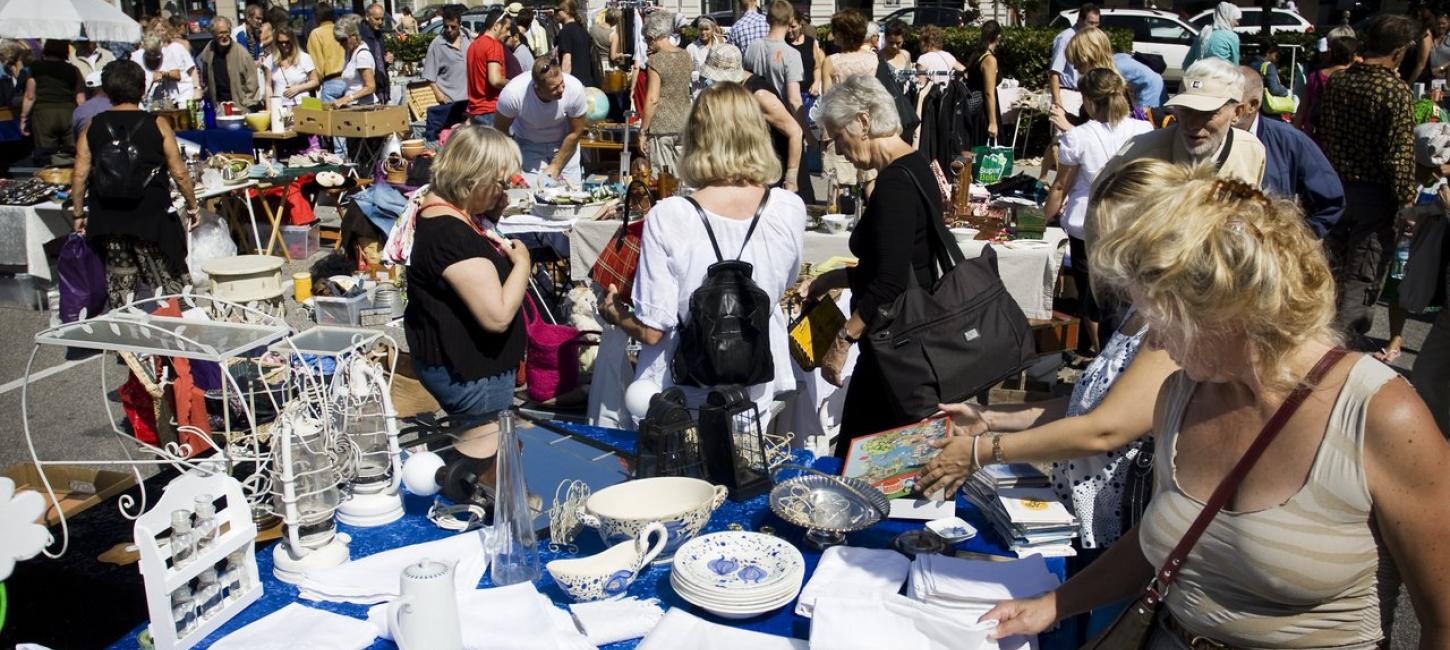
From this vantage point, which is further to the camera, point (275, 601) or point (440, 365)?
point (440, 365)

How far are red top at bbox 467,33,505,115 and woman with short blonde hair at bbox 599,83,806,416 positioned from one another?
5.47 metres

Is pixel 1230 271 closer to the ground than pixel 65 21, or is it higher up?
closer to the ground

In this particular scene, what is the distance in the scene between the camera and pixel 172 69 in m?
11.3

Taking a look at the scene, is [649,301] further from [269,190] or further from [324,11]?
[324,11]

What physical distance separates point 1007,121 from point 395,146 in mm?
6832

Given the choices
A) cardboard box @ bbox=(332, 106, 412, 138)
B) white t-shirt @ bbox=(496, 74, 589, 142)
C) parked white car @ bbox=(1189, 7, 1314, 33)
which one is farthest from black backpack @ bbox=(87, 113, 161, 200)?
parked white car @ bbox=(1189, 7, 1314, 33)

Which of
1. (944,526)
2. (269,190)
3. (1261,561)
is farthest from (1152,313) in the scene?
(269,190)

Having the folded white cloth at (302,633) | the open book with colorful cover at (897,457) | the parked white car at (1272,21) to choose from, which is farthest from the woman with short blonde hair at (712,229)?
the parked white car at (1272,21)

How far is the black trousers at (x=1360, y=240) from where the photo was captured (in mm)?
5012

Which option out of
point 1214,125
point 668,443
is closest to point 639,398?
point 668,443

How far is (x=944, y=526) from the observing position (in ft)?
7.53

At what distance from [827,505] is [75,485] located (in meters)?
1.94

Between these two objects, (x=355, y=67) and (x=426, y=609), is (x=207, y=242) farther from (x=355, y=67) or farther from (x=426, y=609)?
(x=426, y=609)

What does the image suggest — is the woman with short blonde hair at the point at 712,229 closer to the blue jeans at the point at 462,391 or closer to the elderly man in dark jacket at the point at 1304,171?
the blue jeans at the point at 462,391
